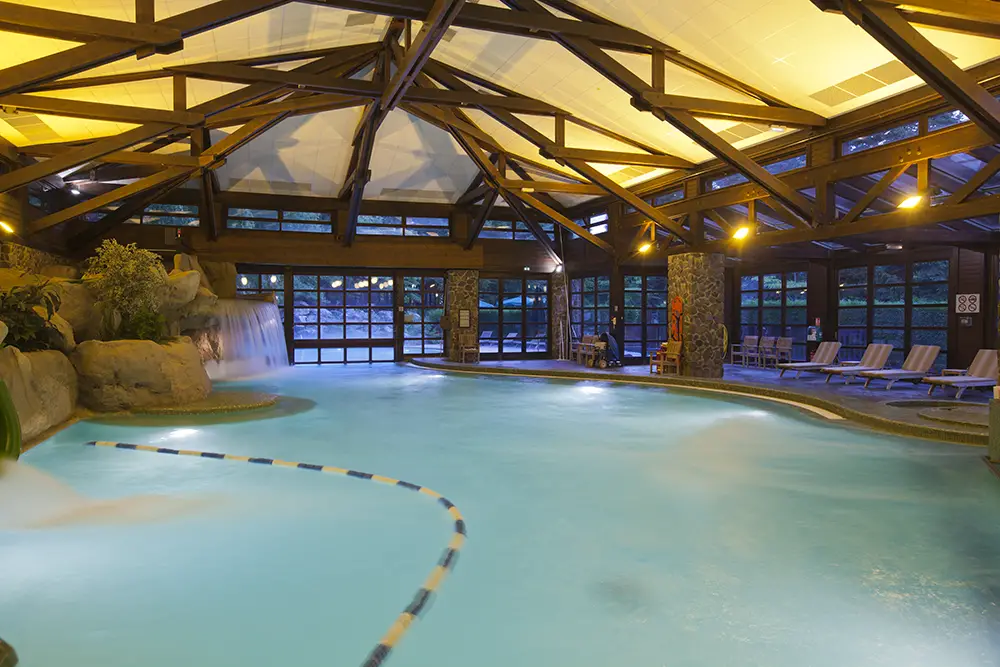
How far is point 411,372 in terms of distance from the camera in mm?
15055

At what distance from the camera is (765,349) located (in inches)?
580

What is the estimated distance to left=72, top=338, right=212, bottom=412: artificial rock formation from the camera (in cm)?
866

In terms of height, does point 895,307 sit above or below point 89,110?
below

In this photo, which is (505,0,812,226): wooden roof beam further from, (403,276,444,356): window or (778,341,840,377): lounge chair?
(403,276,444,356): window

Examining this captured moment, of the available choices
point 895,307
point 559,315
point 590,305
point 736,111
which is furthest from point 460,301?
point 895,307

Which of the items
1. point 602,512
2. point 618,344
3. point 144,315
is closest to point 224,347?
point 144,315

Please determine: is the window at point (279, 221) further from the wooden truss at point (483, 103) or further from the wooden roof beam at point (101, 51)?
the wooden roof beam at point (101, 51)

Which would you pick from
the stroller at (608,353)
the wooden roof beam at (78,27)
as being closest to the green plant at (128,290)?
the wooden roof beam at (78,27)

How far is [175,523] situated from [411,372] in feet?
33.8

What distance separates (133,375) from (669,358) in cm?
910

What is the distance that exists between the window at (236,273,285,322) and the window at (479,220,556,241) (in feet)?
16.8

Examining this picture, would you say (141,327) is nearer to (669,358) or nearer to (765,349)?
(669,358)

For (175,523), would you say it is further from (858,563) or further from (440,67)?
(440,67)

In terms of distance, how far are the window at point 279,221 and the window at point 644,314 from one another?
7.46 meters
